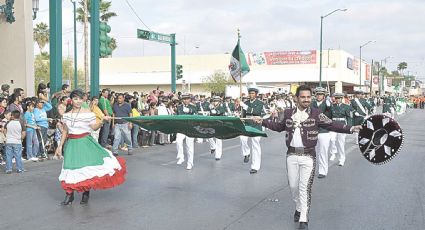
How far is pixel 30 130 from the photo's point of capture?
13844mm

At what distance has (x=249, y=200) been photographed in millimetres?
8594

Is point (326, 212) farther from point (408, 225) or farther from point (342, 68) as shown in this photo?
point (342, 68)

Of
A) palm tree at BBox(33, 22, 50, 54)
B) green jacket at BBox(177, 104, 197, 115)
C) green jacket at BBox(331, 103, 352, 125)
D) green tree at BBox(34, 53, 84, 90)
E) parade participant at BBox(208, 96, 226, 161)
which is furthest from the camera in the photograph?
palm tree at BBox(33, 22, 50, 54)

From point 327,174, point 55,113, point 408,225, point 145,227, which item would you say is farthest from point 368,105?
point 145,227

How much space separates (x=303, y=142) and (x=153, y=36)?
18.9m

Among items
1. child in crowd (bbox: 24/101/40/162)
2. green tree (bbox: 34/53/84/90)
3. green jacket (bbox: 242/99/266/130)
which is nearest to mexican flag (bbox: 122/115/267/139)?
green jacket (bbox: 242/99/266/130)

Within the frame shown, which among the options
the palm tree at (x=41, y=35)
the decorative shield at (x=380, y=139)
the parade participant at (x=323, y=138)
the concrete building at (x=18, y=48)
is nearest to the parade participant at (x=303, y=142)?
the decorative shield at (x=380, y=139)

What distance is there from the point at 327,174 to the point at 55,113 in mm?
8208

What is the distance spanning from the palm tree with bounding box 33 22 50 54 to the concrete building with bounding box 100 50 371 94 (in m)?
8.74

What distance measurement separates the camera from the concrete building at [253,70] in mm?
63719

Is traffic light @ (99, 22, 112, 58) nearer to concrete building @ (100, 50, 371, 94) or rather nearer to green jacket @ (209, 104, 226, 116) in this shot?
green jacket @ (209, 104, 226, 116)

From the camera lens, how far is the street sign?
2356 centimetres

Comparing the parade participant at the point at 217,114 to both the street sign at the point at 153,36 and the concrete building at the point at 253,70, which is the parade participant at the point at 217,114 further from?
the concrete building at the point at 253,70

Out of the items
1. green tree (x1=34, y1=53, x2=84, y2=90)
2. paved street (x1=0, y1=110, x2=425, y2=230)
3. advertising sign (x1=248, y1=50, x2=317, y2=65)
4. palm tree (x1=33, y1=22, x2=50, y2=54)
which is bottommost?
paved street (x1=0, y1=110, x2=425, y2=230)
